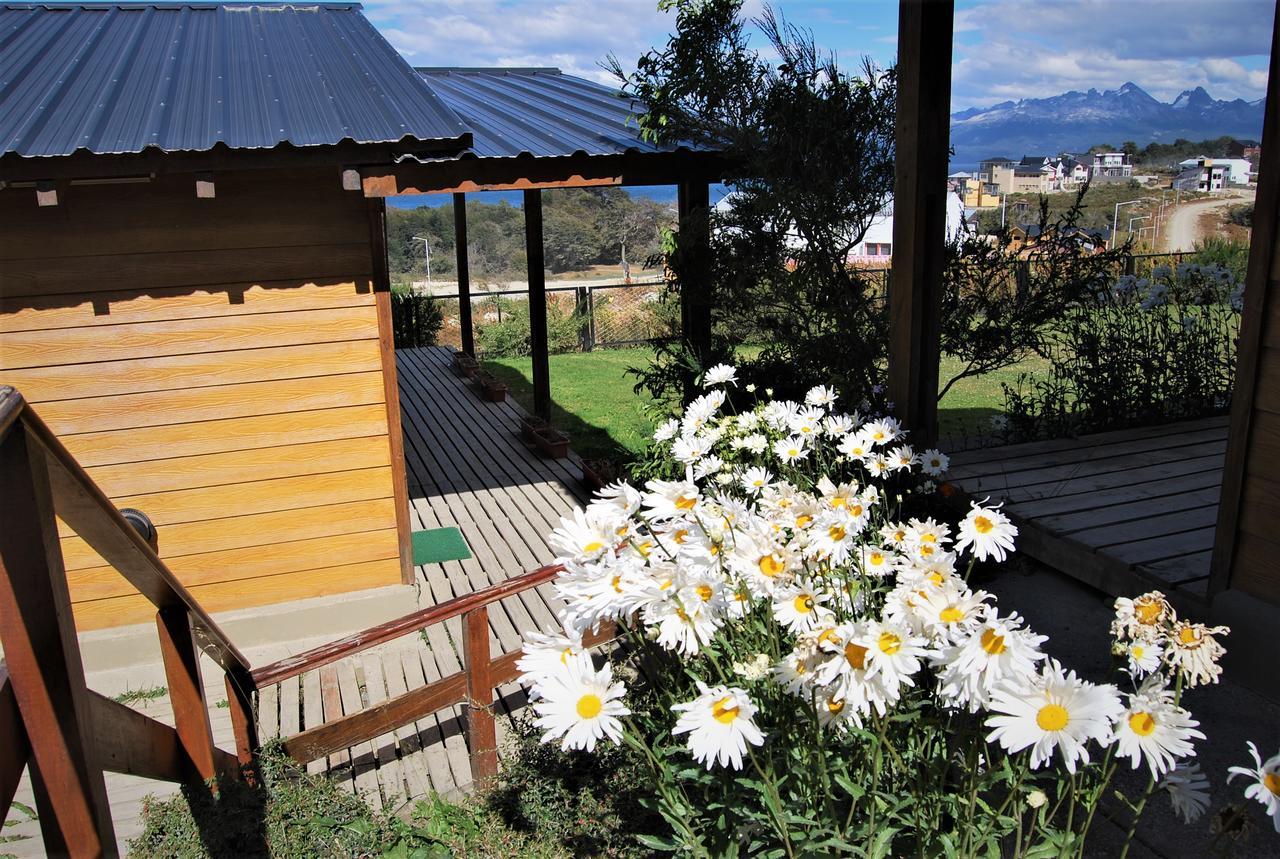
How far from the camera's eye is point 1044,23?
121438mm

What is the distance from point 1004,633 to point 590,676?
28.5 inches

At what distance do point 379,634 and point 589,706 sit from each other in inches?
68.3

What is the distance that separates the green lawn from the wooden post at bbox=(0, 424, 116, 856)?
4970 millimetres

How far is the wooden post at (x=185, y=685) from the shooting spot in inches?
106

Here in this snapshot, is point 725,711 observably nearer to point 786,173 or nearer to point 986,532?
point 986,532


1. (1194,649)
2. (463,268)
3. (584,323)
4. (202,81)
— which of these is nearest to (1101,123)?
(584,323)

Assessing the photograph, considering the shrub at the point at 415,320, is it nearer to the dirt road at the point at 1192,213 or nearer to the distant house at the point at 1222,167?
the distant house at the point at 1222,167

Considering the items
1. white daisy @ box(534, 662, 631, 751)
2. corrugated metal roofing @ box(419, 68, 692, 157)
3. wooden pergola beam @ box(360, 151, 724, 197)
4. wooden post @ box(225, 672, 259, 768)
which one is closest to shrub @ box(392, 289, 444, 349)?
corrugated metal roofing @ box(419, 68, 692, 157)

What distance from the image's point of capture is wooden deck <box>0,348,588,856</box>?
12.3ft

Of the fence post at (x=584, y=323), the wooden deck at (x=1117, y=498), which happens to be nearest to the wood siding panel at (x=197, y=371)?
the wooden deck at (x=1117, y=498)

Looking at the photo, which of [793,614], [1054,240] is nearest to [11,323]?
[793,614]

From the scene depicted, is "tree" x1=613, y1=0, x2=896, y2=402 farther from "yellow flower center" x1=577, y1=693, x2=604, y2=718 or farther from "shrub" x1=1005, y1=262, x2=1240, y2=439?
"yellow flower center" x1=577, y1=693, x2=604, y2=718

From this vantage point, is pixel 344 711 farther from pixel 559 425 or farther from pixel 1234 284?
pixel 1234 284

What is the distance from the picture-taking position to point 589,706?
167 centimetres
